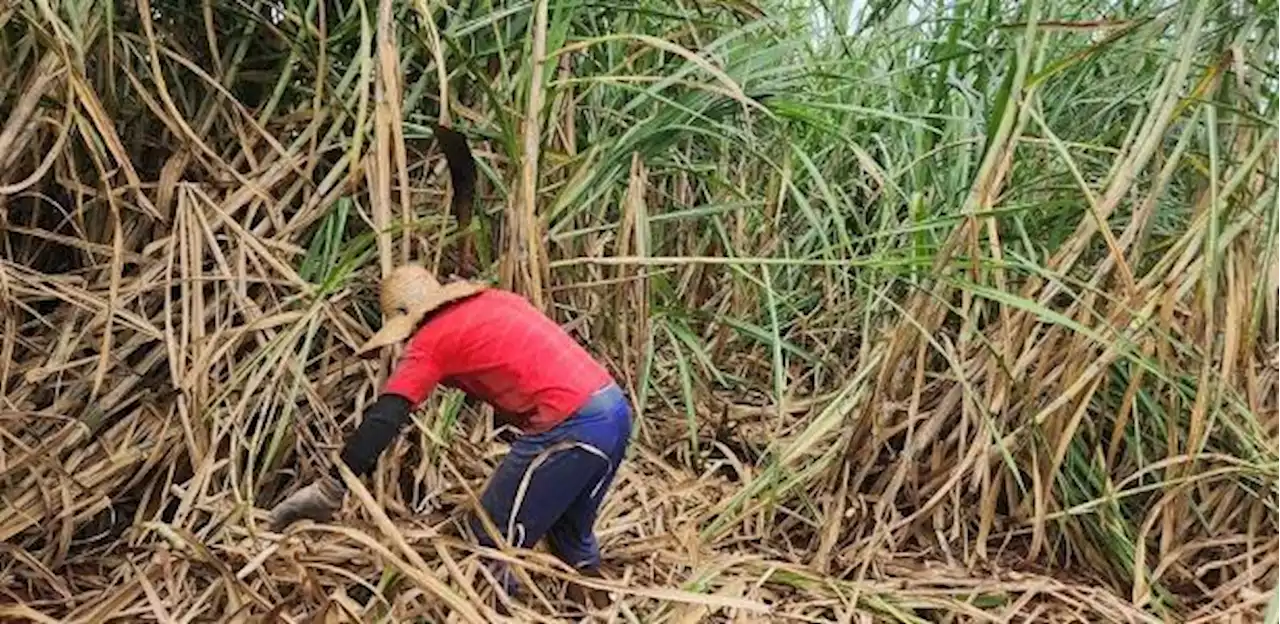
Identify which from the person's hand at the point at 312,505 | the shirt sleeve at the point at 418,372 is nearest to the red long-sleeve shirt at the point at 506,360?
the shirt sleeve at the point at 418,372

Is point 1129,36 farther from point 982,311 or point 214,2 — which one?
point 214,2

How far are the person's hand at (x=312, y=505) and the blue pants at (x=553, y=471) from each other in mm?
196

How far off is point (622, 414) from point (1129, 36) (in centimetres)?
95

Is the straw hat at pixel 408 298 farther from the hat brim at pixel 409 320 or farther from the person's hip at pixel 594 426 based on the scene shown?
the person's hip at pixel 594 426

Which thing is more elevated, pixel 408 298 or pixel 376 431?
pixel 408 298

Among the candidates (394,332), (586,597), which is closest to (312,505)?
(394,332)

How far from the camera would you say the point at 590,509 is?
186cm

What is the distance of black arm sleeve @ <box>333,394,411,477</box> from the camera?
5.51ft

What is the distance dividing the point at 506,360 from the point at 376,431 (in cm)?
19

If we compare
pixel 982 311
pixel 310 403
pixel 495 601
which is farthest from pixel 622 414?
pixel 982 311

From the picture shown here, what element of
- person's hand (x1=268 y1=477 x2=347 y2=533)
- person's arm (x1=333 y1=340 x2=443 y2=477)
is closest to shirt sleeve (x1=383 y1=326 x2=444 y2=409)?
person's arm (x1=333 y1=340 x2=443 y2=477)

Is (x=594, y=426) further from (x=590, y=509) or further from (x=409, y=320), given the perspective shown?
(x=409, y=320)

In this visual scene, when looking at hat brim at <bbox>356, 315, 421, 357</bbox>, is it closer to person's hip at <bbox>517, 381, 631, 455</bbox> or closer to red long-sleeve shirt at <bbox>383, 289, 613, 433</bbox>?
red long-sleeve shirt at <bbox>383, 289, 613, 433</bbox>

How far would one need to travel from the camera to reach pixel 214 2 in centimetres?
200
